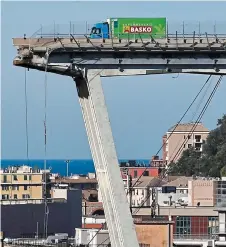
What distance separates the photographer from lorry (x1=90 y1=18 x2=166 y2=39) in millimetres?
35875

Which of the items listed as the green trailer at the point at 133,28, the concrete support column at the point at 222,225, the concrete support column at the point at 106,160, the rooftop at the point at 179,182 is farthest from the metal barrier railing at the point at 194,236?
the rooftop at the point at 179,182

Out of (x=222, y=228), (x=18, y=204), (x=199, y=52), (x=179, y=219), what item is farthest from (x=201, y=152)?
(x=199, y=52)

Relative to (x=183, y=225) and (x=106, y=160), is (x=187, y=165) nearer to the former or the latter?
(x=183, y=225)

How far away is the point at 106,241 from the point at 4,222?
1583cm

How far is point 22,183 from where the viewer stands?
340ft

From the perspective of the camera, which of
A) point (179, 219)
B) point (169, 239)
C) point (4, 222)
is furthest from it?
point (4, 222)

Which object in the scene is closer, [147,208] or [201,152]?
[147,208]

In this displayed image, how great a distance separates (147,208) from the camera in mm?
68875

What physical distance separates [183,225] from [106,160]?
3075 centimetres

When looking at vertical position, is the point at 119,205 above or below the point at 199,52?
below

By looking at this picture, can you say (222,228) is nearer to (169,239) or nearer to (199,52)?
(169,239)

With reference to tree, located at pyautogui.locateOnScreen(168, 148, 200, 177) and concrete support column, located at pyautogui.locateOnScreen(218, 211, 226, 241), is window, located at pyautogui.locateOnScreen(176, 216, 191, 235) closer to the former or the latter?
concrete support column, located at pyautogui.locateOnScreen(218, 211, 226, 241)

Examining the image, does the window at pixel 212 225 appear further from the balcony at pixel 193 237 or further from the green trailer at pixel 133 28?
the green trailer at pixel 133 28

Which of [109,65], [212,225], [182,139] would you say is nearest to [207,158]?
[182,139]
